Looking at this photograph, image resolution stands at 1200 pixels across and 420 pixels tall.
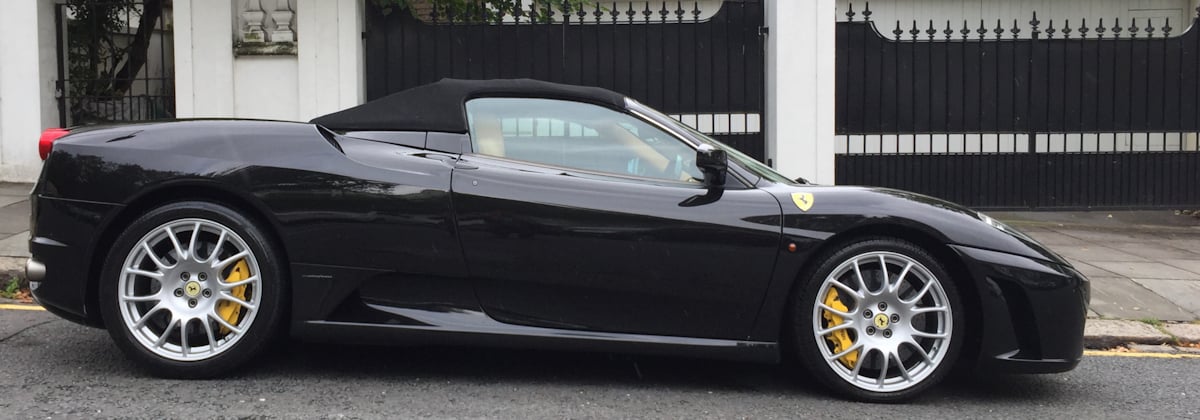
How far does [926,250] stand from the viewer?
4445mm

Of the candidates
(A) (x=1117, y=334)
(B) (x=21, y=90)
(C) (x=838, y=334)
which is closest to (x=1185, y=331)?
(A) (x=1117, y=334)

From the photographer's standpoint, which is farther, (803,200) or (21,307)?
(21,307)

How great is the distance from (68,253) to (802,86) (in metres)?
7.30

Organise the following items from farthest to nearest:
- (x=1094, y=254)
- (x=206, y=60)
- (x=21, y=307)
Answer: (x=206, y=60)
(x=1094, y=254)
(x=21, y=307)

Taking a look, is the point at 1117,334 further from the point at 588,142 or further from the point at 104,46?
the point at 104,46

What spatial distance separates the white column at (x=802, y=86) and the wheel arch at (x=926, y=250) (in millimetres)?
5759

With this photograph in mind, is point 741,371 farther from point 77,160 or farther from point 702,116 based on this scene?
point 702,116

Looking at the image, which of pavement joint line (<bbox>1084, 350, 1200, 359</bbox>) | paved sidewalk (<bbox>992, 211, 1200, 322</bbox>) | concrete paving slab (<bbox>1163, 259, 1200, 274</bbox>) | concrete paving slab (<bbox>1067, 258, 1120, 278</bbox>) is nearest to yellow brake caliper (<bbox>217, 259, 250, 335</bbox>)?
pavement joint line (<bbox>1084, 350, 1200, 359</bbox>)

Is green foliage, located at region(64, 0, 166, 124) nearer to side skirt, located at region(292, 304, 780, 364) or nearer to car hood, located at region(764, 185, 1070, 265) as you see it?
side skirt, located at region(292, 304, 780, 364)

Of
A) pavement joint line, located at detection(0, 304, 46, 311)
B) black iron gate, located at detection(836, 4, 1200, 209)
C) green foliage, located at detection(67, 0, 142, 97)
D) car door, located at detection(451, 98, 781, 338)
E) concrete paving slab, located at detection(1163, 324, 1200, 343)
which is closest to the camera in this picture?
car door, located at detection(451, 98, 781, 338)

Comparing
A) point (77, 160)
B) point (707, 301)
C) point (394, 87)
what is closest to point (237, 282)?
point (77, 160)

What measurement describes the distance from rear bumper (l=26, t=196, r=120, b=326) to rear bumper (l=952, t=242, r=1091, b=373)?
3569 millimetres

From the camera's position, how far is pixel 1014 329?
4406 mm

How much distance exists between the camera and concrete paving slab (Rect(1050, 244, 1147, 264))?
28.3 ft
